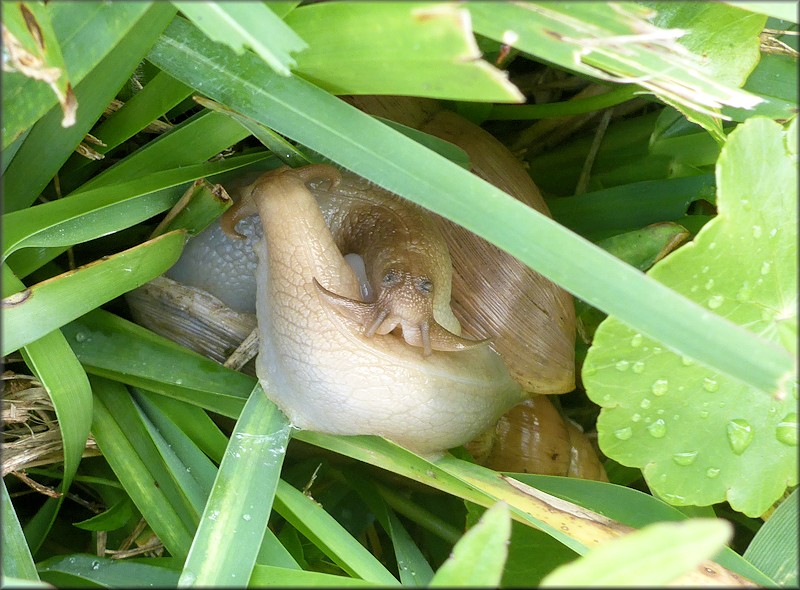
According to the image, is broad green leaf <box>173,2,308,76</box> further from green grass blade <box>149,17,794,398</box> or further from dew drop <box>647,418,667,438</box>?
dew drop <box>647,418,667,438</box>

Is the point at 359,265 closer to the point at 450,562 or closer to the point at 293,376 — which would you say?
the point at 293,376

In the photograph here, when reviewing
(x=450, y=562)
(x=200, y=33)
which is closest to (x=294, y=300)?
(x=200, y=33)

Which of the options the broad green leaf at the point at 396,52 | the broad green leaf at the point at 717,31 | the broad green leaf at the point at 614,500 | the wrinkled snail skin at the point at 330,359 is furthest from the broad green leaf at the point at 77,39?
the broad green leaf at the point at 614,500

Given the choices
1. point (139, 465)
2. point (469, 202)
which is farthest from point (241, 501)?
point (469, 202)

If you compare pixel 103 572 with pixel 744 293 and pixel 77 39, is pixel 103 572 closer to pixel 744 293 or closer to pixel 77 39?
pixel 77 39

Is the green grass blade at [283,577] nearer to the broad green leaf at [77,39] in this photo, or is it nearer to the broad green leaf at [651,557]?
the broad green leaf at [651,557]

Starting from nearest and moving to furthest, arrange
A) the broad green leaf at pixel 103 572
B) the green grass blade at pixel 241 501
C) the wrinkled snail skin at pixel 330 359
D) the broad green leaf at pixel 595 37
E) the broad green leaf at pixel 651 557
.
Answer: the broad green leaf at pixel 651 557 → the broad green leaf at pixel 595 37 → the green grass blade at pixel 241 501 → the broad green leaf at pixel 103 572 → the wrinkled snail skin at pixel 330 359
